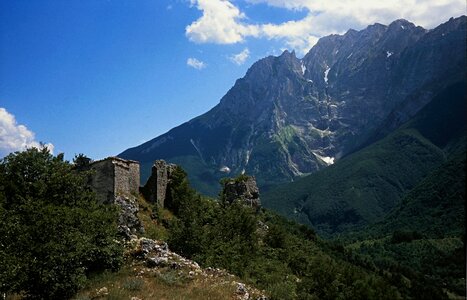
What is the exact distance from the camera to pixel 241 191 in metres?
66.7

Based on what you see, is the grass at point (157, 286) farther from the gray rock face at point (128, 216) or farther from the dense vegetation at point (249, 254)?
the gray rock face at point (128, 216)

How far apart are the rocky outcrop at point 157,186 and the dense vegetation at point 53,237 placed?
14.1 metres

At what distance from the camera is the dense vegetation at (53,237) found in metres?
26.2

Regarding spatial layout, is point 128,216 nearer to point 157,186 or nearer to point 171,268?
point 171,268

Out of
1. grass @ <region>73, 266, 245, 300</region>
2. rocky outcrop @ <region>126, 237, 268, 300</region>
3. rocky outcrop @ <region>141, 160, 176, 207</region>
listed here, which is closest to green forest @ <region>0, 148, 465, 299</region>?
grass @ <region>73, 266, 245, 300</region>

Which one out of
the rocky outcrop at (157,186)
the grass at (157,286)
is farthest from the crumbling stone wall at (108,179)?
the grass at (157,286)

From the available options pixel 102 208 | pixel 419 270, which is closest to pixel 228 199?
pixel 102 208

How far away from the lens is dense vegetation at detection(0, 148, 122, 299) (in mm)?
26188

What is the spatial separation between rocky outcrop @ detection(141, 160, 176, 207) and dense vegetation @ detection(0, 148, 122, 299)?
14057 mm

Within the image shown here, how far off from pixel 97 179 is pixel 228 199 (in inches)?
1070

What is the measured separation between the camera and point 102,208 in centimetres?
3516

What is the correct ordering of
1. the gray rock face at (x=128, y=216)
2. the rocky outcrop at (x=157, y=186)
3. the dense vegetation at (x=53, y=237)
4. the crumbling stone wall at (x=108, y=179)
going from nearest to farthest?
the dense vegetation at (x=53, y=237) → the gray rock face at (x=128, y=216) → the crumbling stone wall at (x=108, y=179) → the rocky outcrop at (x=157, y=186)

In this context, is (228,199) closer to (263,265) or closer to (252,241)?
(252,241)

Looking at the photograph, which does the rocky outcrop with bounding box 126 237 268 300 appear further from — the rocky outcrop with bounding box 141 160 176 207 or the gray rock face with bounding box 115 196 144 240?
the rocky outcrop with bounding box 141 160 176 207
